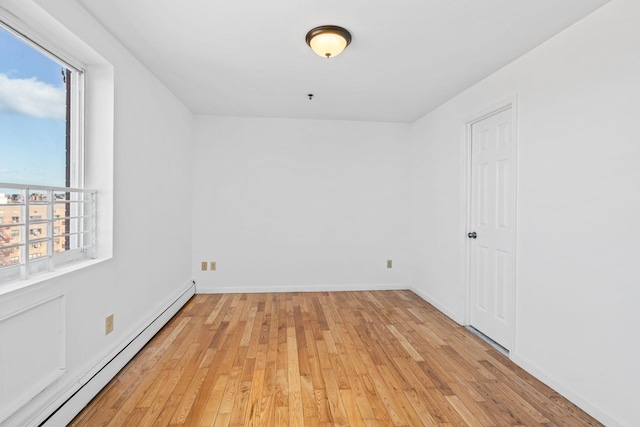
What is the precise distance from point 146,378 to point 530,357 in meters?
2.81

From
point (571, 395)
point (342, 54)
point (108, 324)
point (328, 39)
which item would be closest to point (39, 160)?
point (108, 324)

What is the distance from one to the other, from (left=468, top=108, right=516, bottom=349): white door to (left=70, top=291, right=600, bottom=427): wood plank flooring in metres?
0.26

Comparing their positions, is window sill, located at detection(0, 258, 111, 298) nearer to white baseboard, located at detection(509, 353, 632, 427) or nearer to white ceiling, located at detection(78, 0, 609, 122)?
white ceiling, located at detection(78, 0, 609, 122)

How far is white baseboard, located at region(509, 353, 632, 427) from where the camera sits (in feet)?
5.81

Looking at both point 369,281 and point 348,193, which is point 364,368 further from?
point 348,193

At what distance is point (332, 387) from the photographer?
6.95 feet

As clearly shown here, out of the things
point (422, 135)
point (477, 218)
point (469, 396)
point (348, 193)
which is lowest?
point (469, 396)

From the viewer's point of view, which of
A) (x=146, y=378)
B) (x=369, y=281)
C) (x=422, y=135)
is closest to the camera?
(x=146, y=378)

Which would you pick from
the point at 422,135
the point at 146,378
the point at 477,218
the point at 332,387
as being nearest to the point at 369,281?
the point at 477,218

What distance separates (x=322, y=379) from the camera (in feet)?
7.27

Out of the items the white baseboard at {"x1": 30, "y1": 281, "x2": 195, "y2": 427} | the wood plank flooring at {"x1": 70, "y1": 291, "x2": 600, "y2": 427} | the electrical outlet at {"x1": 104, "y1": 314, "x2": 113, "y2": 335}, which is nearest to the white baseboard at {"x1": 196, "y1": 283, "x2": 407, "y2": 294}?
the wood plank flooring at {"x1": 70, "y1": 291, "x2": 600, "y2": 427}

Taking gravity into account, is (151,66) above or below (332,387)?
above

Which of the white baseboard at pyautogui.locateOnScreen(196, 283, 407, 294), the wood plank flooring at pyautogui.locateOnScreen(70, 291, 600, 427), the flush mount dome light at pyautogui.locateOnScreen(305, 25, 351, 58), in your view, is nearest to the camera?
the wood plank flooring at pyautogui.locateOnScreen(70, 291, 600, 427)

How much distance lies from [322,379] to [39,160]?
225 centimetres
